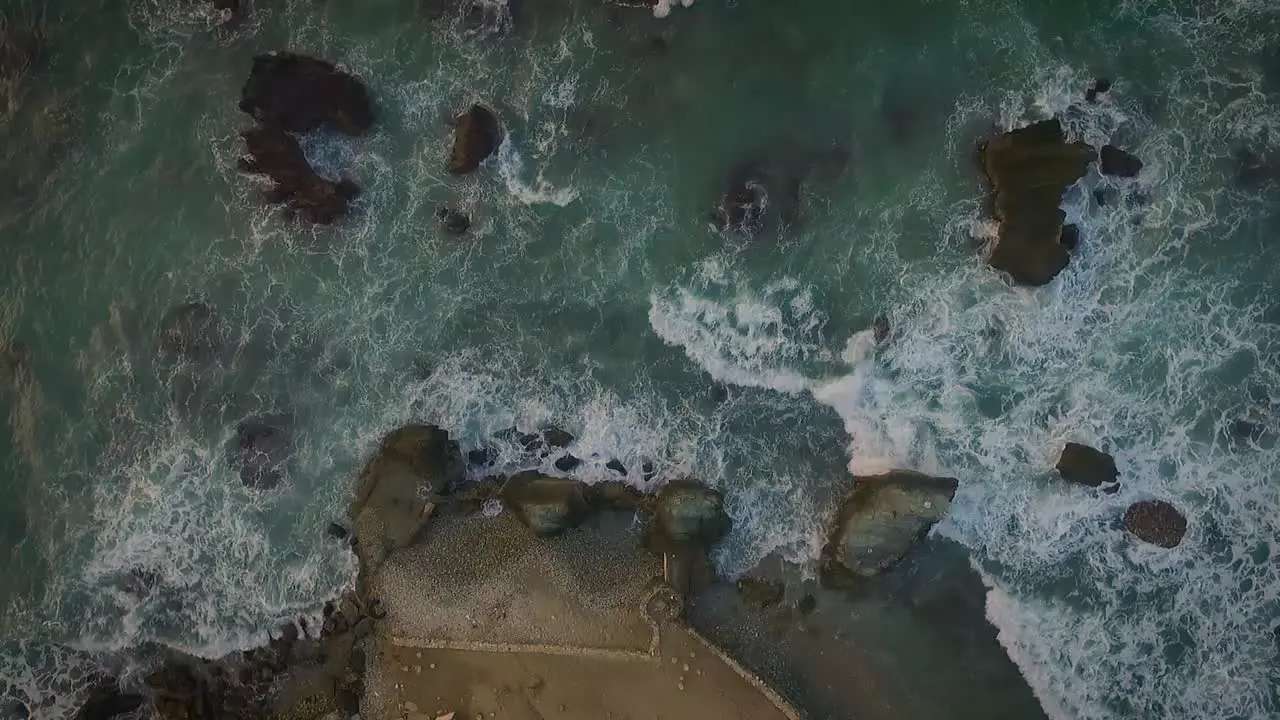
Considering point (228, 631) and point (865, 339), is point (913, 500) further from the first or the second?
point (228, 631)

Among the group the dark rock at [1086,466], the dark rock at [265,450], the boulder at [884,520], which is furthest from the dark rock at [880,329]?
the dark rock at [265,450]

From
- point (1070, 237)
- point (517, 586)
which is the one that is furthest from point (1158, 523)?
point (517, 586)

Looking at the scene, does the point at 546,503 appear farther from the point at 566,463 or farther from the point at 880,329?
the point at 880,329

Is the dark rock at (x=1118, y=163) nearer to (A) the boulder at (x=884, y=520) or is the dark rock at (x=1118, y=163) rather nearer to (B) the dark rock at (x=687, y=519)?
(A) the boulder at (x=884, y=520)

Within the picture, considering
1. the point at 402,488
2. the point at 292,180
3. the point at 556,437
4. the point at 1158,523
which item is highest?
the point at 292,180

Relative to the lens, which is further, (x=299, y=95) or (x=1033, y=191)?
(x=299, y=95)

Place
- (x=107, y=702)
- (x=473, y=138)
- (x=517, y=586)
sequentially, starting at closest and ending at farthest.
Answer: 1. (x=517, y=586)
2. (x=473, y=138)
3. (x=107, y=702)

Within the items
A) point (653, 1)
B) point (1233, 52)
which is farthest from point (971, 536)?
point (653, 1)
